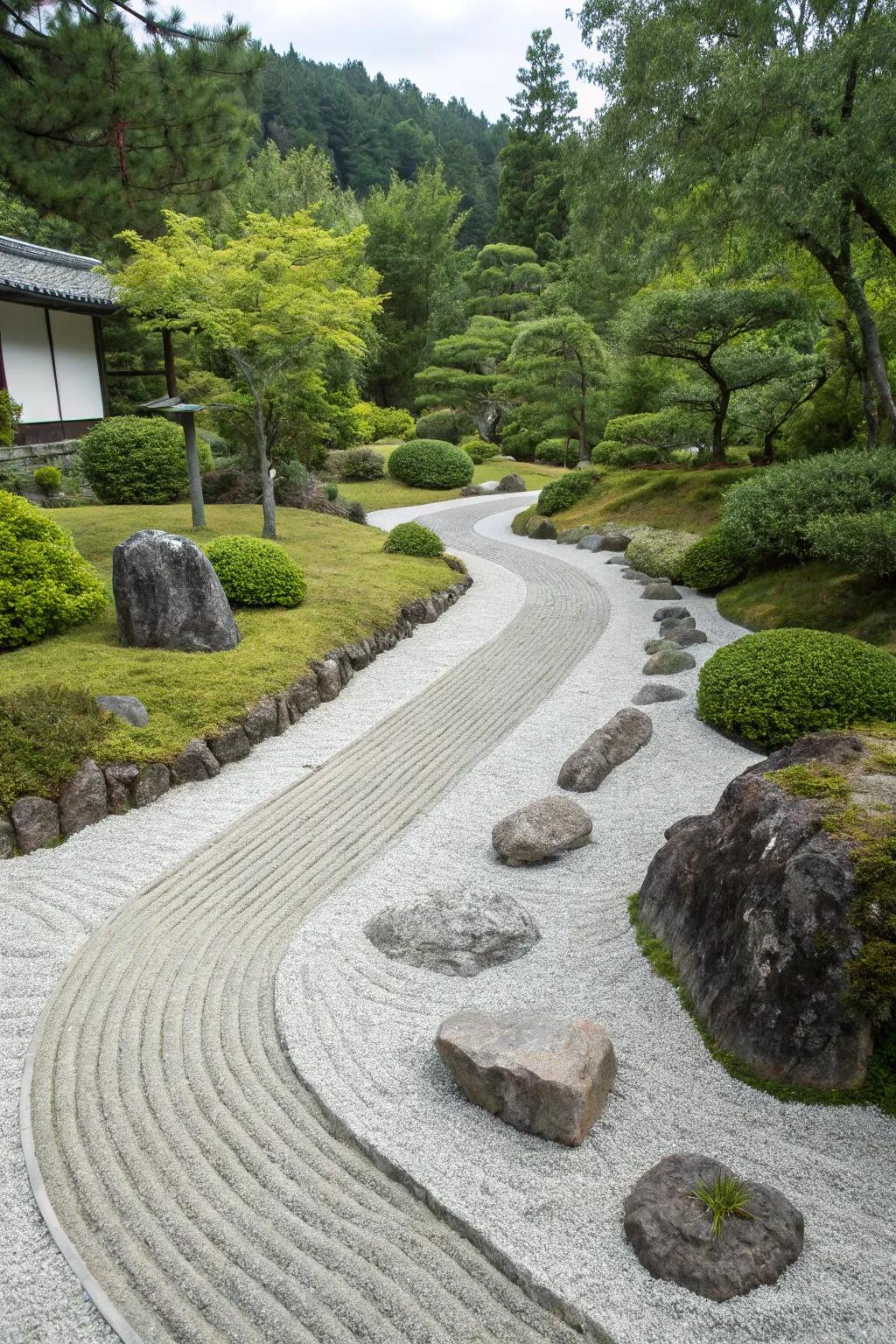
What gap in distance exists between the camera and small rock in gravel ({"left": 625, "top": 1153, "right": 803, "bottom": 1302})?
3.39 metres

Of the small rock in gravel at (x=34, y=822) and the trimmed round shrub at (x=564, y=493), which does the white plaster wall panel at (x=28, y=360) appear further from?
the small rock in gravel at (x=34, y=822)

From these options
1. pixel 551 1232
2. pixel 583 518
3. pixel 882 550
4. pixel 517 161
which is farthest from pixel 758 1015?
pixel 517 161

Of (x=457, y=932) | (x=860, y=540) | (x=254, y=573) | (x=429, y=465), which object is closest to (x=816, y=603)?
(x=860, y=540)

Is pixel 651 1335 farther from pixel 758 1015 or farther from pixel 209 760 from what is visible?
A: pixel 209 760

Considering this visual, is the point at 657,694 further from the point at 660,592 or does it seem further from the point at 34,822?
the point at 34,822

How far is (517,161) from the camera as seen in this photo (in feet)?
161

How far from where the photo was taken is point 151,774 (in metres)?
8.28

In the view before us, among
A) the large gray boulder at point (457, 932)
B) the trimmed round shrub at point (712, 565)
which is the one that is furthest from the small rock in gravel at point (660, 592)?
the large gray boulder at point (457, 932)

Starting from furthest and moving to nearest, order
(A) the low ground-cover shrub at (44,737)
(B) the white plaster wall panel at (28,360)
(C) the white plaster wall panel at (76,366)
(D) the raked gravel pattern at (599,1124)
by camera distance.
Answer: (C) the white plaster wall panel at (76,366)
(B) the white plaster wall panel at (28,360)
(A) the low ground-cover shrub at (44,737)
(D) the raked gravel pattern at (599,1124)

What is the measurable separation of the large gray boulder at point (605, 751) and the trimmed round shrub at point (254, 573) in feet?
18.5

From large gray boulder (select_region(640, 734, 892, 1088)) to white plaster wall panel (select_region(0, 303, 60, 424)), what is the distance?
62.7 feet

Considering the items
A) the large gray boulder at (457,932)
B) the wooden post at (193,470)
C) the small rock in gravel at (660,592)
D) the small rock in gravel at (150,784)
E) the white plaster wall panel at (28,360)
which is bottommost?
the large gray boulder at (457,932)

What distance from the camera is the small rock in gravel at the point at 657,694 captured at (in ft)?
33.9

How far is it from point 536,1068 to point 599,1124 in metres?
0.43
